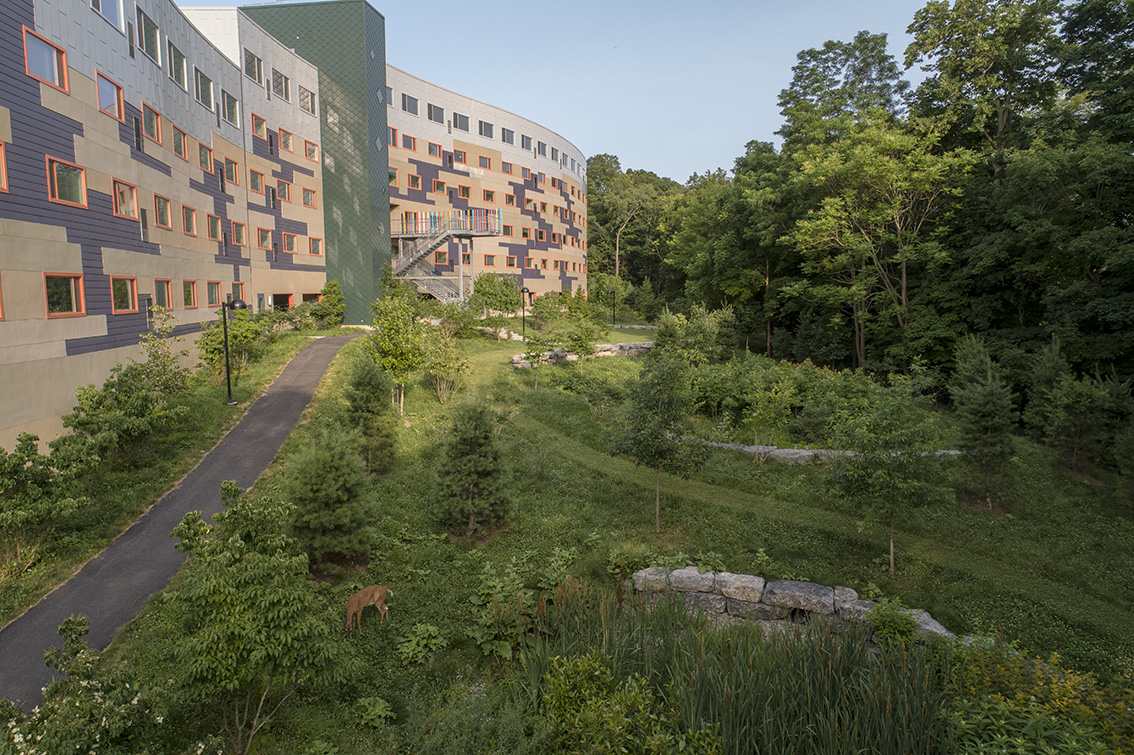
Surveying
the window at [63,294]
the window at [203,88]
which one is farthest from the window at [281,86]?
the window at [63,294]

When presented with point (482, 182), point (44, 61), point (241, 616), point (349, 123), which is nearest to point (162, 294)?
point (44, 61)

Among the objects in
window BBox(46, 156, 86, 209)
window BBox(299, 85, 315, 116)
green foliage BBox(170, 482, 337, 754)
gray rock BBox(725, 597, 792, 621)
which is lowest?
gray rock BBox(725, 597, 792, 621)

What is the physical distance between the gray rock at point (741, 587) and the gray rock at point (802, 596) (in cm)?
16

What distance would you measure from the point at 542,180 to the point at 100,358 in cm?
5096

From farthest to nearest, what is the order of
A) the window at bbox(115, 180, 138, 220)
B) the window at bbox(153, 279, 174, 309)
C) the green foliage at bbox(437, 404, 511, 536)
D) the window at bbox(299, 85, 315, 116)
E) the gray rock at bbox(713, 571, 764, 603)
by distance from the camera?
the window at bbox(299, 85, 315, 116) → the window at bbox(153, 279, 174, 309) → the window at bbox(115, 180, 138, 220) → the green foliage at bbox(437, 404, 511, 536) → the gray rock at bbox(713, 571, 764, 603)

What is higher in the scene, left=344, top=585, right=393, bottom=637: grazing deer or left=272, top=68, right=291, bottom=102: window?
left=272, top=68, right=291, bottom=102: window

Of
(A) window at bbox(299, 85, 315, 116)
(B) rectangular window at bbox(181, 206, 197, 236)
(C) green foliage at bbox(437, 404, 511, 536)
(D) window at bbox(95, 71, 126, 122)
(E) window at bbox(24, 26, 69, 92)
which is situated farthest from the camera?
(A) window at bbox(299, 85, 315, 116)

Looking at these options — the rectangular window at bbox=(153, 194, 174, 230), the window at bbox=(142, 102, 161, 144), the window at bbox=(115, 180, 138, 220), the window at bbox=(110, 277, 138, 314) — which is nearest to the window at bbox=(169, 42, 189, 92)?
the window at bbox=(142, 102, 161, 144)

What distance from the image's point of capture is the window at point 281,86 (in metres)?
34.7

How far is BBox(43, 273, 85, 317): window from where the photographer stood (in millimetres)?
15133

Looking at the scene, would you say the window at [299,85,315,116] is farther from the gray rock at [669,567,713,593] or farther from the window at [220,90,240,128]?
the gray rock at [669,567,713,593]

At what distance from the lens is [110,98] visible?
60.6ft

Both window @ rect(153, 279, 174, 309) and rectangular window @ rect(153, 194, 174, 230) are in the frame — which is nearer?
window @ rect(153, 279, 174, 309)

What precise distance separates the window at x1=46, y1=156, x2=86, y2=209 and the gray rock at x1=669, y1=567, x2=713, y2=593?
1841cm
